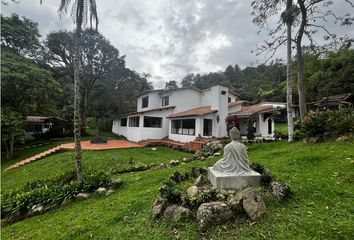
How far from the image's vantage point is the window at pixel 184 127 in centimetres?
1856

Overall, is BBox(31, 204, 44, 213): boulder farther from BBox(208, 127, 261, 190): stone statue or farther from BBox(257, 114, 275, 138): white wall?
BBox(257, 114, 275, 138): white wall

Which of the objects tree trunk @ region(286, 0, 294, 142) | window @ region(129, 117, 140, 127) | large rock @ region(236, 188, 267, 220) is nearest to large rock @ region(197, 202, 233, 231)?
large rock @ region(236, 188, 267, 220)

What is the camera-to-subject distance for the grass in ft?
10.8

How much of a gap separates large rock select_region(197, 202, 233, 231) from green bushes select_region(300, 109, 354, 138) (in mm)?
8301

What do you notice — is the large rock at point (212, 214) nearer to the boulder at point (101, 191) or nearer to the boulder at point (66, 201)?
the boulder at point (101, 191)

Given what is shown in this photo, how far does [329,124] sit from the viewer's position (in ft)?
30.8

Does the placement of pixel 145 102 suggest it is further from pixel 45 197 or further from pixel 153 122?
pixel 45 197

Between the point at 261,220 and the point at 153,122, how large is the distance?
18.8 meters

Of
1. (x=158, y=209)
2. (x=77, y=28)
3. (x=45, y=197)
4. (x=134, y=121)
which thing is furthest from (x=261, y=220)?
(x=134, y=121)

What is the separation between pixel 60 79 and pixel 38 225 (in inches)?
1071

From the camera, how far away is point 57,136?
86.4ft

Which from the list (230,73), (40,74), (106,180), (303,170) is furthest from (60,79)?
(230,73)

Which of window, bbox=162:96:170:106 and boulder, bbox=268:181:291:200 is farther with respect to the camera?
window, bbox=162:96:170:106

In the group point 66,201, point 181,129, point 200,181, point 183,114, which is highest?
point 183,114
